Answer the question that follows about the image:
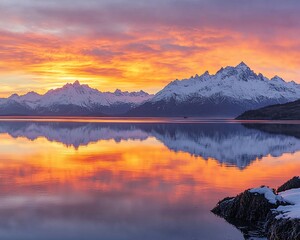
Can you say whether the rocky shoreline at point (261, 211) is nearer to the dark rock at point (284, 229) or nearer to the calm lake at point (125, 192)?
the dark rock at point (284, 229)

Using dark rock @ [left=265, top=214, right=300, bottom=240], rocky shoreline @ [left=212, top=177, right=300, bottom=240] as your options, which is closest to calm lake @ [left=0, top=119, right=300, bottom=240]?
rocky shoreline @ [left=212, top=177, right=300, bottom=240]

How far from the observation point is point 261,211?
26094 mm

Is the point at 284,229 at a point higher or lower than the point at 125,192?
higher

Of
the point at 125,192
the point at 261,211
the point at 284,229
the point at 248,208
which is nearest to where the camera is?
the point at 284,229

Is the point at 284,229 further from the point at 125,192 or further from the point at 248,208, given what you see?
the point at 125,192

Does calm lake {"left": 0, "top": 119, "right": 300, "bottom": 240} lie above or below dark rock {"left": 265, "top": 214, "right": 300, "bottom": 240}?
below

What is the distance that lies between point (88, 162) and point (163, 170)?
1122 cm

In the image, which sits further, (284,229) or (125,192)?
(125,192)

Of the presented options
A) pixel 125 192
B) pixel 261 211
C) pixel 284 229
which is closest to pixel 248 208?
pixel 261 211

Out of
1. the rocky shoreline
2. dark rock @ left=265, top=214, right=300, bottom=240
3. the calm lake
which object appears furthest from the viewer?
the calm lake

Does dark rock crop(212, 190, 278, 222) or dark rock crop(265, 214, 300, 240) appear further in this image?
dark rock crop(212, 190, 278, 222)

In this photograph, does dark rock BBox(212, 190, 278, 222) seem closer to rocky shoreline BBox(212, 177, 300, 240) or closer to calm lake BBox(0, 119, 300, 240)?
rocky shoreline BBox(212, 177, 300, 240)

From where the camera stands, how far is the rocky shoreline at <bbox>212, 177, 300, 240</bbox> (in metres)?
22.9

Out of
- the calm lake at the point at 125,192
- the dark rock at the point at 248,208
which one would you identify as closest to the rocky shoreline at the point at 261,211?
the dark rock at the point at 248,208
